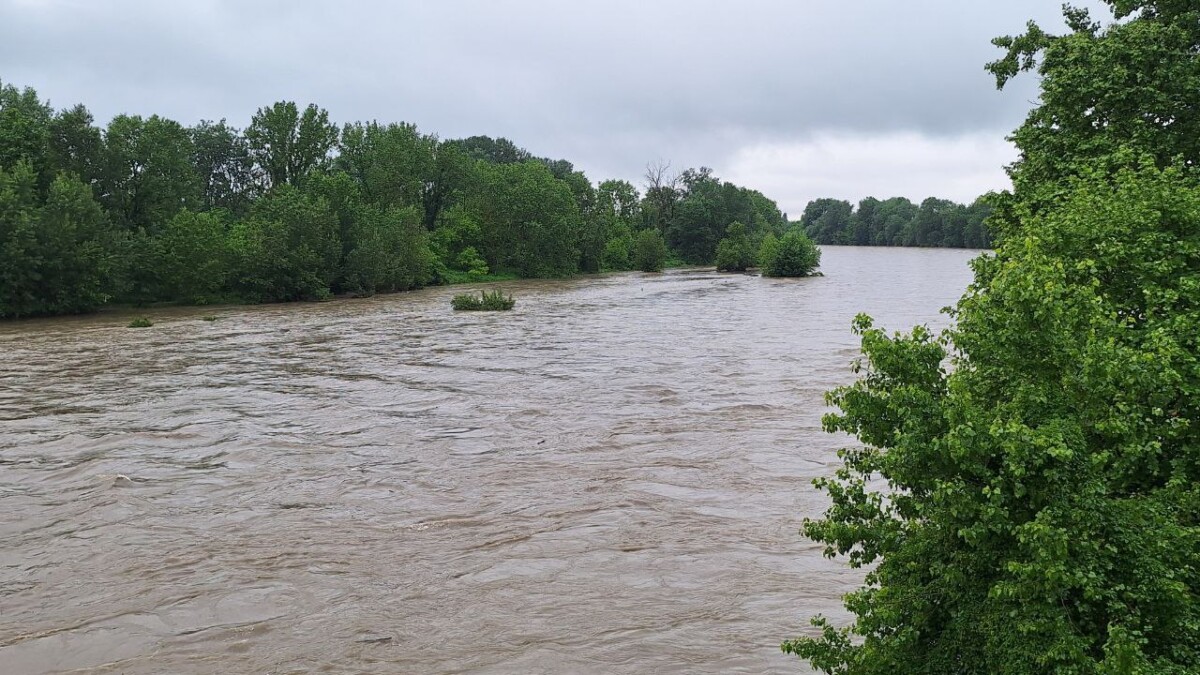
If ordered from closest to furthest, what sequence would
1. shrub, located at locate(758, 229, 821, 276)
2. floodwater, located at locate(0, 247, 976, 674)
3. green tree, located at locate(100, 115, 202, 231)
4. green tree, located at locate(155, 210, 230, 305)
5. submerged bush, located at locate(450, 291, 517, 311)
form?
1. floodwater, located at locate(0, 247, 976, 674)
2. submerged bush, located at locate(450, 291, 517, 311)
3. green tree, located at locate(155, 210, 230, 305)
4. green tree, located at locate(100, 115, 202, 231)
5. shrub, located at locate(758, 229, 821, 276)

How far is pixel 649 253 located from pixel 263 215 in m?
57.1

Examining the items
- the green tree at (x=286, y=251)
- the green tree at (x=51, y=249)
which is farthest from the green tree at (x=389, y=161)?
the green tree at (x=51, y=249)

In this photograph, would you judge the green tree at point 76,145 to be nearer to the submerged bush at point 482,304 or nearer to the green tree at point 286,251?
the green tree at point 286,251

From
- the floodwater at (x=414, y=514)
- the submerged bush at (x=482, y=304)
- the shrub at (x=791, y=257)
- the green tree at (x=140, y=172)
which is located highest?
Answer: the green tree at (x=140, y=172)

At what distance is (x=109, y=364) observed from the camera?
93.0 ft

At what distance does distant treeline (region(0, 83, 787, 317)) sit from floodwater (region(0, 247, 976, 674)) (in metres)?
21.0

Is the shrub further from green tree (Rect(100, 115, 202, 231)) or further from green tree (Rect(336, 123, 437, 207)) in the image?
green tree (Rect(100, 115, 202, 231))

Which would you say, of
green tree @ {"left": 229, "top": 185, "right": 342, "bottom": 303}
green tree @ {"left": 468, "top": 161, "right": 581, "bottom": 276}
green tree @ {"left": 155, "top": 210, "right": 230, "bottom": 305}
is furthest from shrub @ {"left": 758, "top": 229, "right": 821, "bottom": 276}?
green tree @ {"left": 155, "top": 210, "right": 230, "bottom": 305}

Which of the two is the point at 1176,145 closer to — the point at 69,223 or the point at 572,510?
the point at 572,510

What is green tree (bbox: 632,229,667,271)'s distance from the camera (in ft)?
350

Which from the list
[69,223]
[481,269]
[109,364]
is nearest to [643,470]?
[109,364]

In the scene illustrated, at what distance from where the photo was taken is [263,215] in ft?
194

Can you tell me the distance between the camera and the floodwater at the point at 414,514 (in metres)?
8.32

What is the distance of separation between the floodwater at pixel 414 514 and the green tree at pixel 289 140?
5733 centimetres
